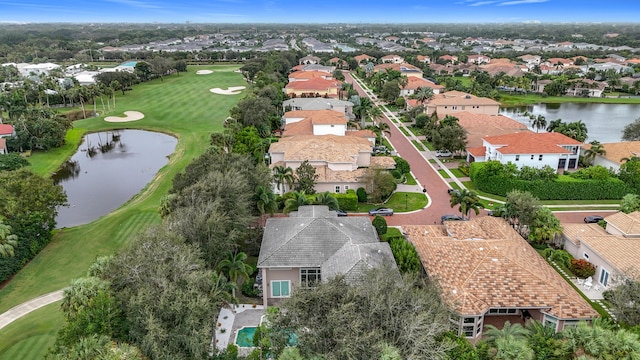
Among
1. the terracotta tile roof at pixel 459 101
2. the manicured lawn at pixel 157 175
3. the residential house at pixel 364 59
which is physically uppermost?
the residential house at pixel 364 59

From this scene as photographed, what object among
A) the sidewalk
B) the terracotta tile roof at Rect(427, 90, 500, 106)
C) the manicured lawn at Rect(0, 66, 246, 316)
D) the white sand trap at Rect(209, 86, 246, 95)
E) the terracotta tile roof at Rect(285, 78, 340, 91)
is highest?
the terracotta tile roof at Rect(285, 78, 340, 91)

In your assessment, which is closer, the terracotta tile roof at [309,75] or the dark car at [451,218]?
the dark car at [451,218]

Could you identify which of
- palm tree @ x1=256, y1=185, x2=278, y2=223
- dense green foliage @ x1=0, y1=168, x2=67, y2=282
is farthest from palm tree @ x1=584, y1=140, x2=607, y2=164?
dense green foliage @ x1=0, y1=168, x2=67, y2=282

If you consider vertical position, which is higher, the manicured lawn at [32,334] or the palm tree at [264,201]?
the palm tree at [264,201]

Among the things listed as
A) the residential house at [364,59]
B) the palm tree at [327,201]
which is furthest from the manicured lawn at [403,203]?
the residential house at [364,59]

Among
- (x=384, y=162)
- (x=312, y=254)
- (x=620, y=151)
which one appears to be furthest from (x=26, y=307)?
(x=620, y=151)

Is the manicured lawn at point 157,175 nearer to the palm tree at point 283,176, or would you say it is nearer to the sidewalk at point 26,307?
the sidewalk at point 26,307

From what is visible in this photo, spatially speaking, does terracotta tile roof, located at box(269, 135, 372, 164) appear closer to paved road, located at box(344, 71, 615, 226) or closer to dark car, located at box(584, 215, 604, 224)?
paved road, located at box(344, 71, 615, 226)
